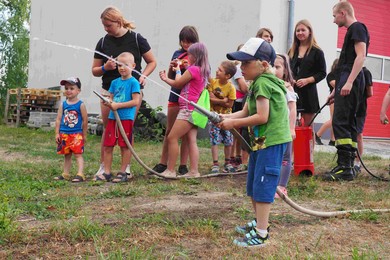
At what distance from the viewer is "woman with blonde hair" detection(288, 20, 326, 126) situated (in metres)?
6.00

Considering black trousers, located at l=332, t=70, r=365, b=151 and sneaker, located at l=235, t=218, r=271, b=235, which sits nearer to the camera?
sneaker, located at l=235, t=218, r=271, b=235

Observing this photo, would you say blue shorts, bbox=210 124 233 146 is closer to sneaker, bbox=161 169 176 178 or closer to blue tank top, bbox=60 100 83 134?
sneaker, bbox=161 169 176 178

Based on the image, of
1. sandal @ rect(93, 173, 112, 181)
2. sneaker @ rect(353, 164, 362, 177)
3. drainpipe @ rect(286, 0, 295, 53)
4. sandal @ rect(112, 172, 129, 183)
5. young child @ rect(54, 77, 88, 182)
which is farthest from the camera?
drainpipe @ rect(286, 0, 295, 53)

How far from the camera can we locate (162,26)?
1301cm

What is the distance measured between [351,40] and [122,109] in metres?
2.63

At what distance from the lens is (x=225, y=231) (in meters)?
3.37

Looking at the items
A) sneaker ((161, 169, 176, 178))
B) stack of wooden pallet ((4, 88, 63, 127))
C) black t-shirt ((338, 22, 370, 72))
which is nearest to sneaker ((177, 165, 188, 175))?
sneaker ((161, 169, 176, 178))

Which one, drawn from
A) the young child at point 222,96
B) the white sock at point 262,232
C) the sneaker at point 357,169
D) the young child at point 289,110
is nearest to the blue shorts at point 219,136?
the young child at point 222,96

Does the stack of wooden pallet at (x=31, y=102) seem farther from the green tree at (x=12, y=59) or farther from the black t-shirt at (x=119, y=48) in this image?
the black t-shirt at (x=119, y=48)

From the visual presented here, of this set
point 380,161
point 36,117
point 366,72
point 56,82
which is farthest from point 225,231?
point 56,82

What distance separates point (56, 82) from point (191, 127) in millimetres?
13688

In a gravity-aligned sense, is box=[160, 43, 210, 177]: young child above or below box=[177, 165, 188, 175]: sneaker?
above

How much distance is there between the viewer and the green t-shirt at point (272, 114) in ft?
10.7

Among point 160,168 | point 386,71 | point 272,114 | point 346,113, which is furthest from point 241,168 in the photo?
point 386,71
